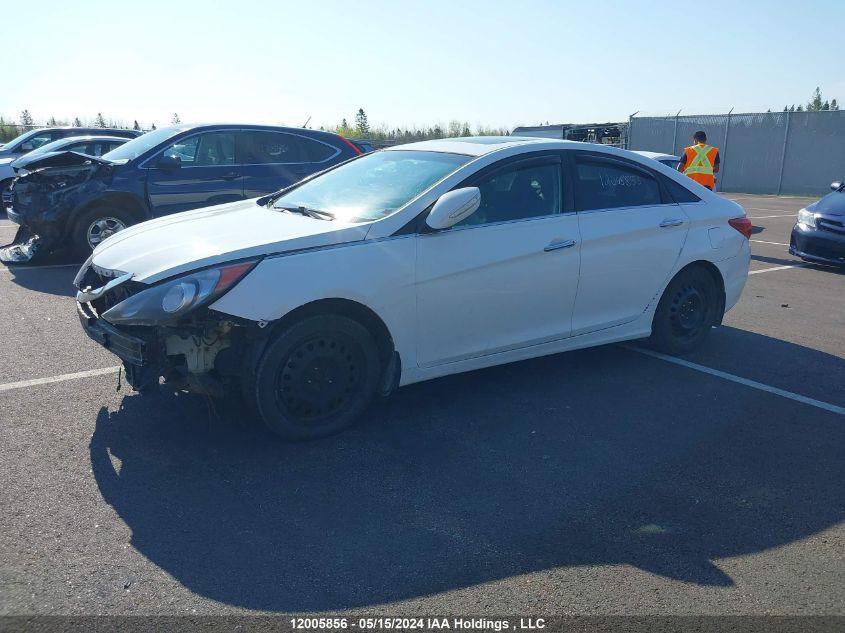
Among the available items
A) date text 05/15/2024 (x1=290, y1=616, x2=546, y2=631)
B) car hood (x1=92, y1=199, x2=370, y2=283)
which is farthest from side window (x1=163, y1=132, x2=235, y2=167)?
date text 05/15/2024 (x1=290, y1=616, x2=546, y2=631)

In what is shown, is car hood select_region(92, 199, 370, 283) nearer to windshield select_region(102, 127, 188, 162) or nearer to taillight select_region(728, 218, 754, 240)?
taillight select_region(728, 218, 754, 240)

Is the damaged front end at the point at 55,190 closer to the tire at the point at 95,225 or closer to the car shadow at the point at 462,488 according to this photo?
the tire at the point at 95,225

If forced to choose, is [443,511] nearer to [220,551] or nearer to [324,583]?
[324,583]

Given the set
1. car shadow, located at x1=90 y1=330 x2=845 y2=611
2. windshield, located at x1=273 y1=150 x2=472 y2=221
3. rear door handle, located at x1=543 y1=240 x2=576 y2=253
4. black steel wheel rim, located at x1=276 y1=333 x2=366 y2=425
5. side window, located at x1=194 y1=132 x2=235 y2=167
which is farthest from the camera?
side window, located at x1=194 y1=132 x2=235 y2=167

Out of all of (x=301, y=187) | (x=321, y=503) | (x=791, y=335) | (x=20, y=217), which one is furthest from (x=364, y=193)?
(x=20, y=217)

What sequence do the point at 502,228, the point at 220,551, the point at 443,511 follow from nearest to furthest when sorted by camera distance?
1. the point at 220,551
2. the point at 443,511
3. the point at 502,228

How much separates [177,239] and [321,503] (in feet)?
6.05

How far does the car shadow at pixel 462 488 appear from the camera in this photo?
10.7 feet


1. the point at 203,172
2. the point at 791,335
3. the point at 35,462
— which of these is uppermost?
the point at 203,172

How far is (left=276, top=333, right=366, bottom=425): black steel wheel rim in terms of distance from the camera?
14.2 feet

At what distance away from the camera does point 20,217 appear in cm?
927

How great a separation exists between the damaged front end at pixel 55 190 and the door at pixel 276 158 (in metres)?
1.66

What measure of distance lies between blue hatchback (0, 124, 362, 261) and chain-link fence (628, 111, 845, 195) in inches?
830

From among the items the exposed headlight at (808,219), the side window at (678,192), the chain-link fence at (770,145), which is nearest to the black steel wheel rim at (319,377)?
the side window at (678,192)
